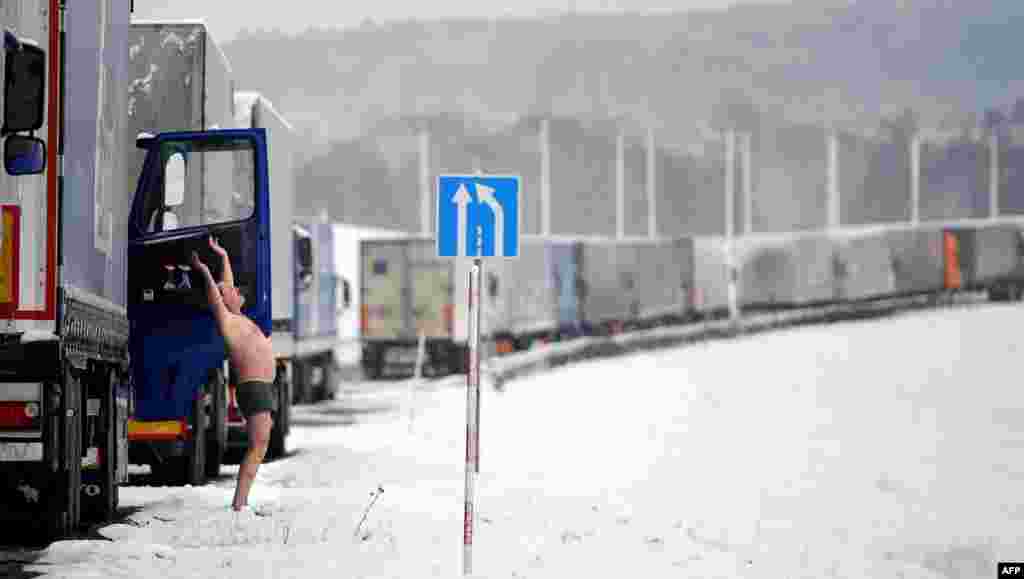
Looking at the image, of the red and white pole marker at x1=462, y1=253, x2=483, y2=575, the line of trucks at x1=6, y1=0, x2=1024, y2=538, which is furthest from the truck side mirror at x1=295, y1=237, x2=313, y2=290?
the red and white pole marker at x1=462, y1=253, x2=483, y2=575

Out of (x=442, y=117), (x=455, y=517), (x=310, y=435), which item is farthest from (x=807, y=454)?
(x=442, y=117)

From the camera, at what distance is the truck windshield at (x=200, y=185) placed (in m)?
14.5

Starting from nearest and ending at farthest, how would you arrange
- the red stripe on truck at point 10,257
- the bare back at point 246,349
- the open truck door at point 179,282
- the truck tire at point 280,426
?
the red stripe on truck at point 10,257, the bare back at point 246,349, the open truck door at point 179,282, the truck tire at point 280,426

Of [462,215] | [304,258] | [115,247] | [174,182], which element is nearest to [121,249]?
[115,247]

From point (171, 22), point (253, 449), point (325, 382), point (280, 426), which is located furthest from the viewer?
point (325, 382)

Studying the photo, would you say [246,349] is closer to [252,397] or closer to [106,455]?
[252,397]

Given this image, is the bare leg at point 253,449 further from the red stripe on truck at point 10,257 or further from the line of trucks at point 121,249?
the red stripe on truck at point 10,257

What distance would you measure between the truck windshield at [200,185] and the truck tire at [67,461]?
347 cm

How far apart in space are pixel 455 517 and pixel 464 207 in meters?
3.20

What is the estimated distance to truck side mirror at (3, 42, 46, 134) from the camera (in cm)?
901

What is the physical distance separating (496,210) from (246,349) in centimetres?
217

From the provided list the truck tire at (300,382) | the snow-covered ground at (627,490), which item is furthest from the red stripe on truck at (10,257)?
the truck tire at (300,382)

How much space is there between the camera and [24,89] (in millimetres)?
9070

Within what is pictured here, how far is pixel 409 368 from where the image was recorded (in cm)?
4056
